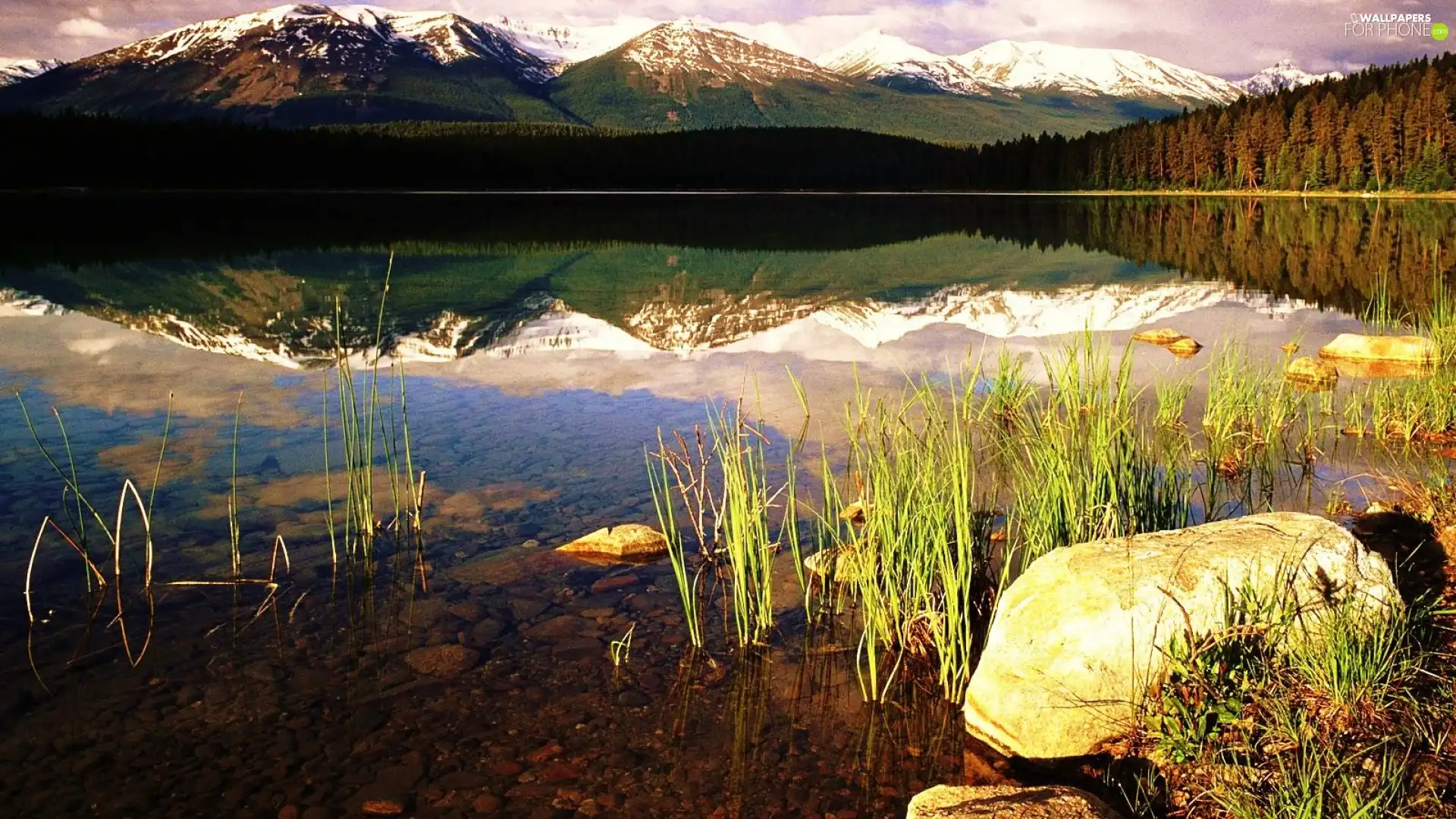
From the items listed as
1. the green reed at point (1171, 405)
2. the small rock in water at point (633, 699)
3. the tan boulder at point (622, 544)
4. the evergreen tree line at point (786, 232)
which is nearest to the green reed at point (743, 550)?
the small rock in water at point (633, 699)

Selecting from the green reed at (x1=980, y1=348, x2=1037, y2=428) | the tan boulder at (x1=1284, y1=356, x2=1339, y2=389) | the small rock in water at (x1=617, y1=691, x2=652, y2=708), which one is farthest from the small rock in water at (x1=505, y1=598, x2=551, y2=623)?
the tan boulder at (x1=1284, y1=356, x2=1339, y2=389)

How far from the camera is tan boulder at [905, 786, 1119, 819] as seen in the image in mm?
4270

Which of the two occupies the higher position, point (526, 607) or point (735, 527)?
point (735, 527)

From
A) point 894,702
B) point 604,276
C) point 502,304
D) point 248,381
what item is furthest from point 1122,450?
point 604,276

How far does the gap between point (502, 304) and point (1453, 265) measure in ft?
79.2

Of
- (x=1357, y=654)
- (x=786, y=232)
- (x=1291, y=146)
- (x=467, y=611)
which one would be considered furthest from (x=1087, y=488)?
(x=1291, y=146)

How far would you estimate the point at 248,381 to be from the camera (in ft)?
46.1

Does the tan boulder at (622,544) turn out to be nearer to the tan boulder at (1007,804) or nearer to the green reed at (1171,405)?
the tan boulder at (1007,804)

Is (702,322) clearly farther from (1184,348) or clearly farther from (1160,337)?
(1184,348)

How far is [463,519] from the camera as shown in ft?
28.2

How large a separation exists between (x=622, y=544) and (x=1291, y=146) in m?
108

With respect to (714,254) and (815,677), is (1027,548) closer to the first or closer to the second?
(815,677)

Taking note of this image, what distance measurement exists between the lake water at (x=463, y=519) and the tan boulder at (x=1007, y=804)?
57 centimetres

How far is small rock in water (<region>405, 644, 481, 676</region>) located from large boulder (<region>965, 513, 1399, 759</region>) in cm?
293
